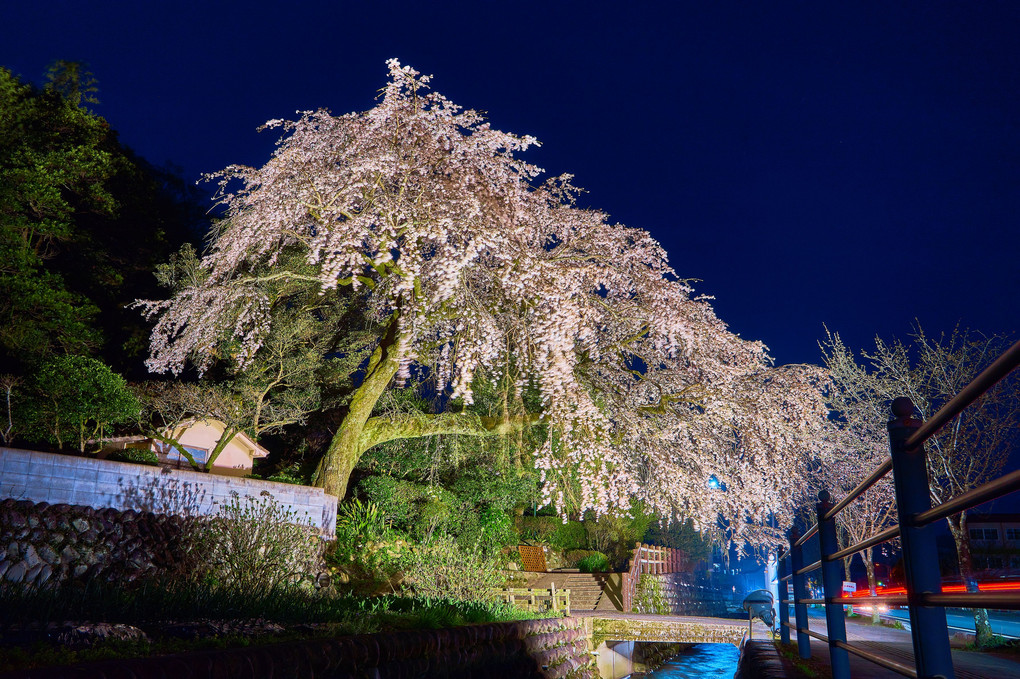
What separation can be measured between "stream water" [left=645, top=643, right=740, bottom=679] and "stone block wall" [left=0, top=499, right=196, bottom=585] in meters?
10.8

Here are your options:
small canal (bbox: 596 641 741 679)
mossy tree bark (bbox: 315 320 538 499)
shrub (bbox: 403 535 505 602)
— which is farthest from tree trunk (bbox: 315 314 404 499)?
small canal (bbox: 596 641 741 679)

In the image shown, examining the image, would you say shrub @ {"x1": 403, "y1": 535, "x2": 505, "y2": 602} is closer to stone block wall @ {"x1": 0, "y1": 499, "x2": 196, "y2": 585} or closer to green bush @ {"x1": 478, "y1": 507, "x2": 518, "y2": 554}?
stone block wall @ {"x1": 0, "y1": 499, "x2": 196, "y2": 585}

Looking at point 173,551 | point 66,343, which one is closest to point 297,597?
Result: point 173,551

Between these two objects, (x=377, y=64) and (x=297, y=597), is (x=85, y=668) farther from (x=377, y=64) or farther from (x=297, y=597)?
(x=377, y=64)

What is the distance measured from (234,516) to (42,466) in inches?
98.5

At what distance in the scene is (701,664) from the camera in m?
16.8

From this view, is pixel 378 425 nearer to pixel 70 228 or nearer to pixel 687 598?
pixel 70 228

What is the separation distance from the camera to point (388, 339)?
12.9 m

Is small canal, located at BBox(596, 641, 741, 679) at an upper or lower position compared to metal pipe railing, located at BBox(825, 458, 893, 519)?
lower

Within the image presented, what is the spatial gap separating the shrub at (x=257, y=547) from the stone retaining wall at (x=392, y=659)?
1976 mm

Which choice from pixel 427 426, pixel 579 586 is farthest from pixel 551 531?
pixel 427 426

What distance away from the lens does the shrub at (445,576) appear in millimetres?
9594

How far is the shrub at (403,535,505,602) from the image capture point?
959 cm

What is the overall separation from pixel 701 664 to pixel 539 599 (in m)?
5.62
